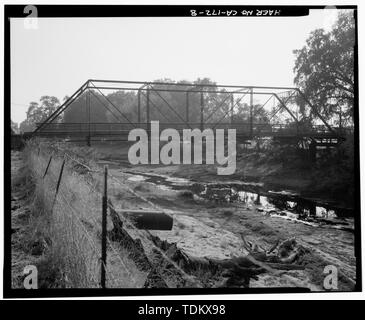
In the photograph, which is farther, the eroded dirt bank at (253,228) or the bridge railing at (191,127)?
the bridge railing at (191,127)

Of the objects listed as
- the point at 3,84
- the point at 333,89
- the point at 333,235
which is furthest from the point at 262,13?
the point at 333,89

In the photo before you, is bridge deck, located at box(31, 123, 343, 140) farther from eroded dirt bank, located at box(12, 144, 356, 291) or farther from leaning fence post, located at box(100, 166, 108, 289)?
leaning fence post, located at box(100, 166, 108, 289)

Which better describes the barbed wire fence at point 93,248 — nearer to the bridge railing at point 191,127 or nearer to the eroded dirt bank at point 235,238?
the eroded dirt bank at point 235,238

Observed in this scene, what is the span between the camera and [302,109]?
14172 mm

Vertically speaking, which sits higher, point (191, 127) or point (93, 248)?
point (191, 127)

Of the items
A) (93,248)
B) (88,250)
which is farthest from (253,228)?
(93,248)

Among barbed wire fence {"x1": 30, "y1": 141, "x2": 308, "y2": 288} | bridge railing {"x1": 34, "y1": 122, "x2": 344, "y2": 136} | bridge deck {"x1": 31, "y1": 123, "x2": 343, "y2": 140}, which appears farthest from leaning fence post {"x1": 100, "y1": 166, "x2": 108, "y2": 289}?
bridge deck {"x1": 31, "y1": 123, "x2": 343, "y2": 140}

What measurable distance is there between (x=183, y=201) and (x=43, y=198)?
6.85 metres

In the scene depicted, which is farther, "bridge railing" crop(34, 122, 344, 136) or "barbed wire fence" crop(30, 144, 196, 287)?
"bridge railing" crop(34, 122, 344, 136)

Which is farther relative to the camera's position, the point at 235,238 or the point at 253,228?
the point at 253,228

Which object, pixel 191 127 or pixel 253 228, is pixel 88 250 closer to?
pixel 253 228

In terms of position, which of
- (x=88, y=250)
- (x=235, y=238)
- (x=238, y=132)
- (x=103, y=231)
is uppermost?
(x=238, y=132)

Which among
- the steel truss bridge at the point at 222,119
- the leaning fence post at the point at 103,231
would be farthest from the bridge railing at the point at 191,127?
the leaning fence post at the point at 103,231

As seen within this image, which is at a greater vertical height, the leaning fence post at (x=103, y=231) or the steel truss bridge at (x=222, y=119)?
the steel truss bridge at (x=222, y=119)
